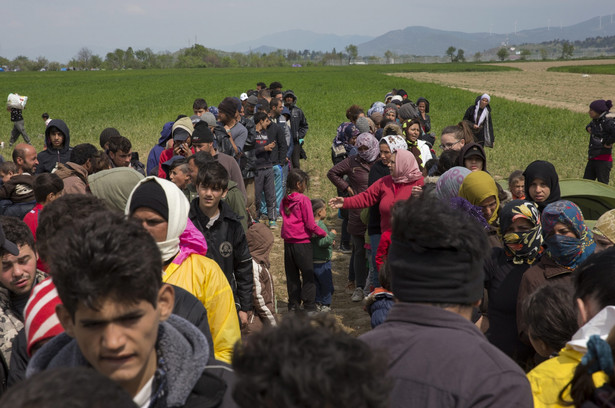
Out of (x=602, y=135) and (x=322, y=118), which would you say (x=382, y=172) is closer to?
(x=602, y=135)

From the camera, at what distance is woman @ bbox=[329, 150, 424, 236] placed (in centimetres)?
551

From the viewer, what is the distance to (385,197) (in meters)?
5.64

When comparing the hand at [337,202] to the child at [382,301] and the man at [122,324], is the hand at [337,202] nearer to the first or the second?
the child at [382,301]

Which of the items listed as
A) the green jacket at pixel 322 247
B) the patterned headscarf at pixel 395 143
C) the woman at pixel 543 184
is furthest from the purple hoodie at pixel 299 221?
the woman at pixel 543 184

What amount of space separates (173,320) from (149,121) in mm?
29117

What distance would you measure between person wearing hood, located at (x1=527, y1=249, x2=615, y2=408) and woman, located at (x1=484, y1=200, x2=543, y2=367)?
1534 mm

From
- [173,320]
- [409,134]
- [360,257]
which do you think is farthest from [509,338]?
[409,134]

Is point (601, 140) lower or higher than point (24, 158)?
lower

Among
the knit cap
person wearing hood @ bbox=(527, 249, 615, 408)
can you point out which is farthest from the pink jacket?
the knit cap

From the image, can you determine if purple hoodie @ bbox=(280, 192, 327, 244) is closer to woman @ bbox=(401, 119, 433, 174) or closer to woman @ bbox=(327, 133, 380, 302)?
woman @ bbox=(327, 133, 380, 302)

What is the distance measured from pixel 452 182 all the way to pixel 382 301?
1673 millimetres

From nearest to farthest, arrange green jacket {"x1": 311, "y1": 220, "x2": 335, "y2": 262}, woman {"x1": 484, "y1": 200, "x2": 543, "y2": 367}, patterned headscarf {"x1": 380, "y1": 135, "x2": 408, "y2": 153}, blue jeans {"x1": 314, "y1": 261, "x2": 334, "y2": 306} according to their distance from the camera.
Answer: woman {"x1": 484, "y1": 200, "x2": 543, "y2": 367} → patterned headscarf {"x1": 380, "y1": 135, "x2": 408, "y2": 153} → green jacket {"x1": 311, "y1": 220, "x2": 335, "y2": 262} → blue jeans {"x1": 314, "y1": 261, "x2": 334, "y2": 306}

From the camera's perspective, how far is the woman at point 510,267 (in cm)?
385

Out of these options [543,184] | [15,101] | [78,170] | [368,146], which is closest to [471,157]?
[543,184]
